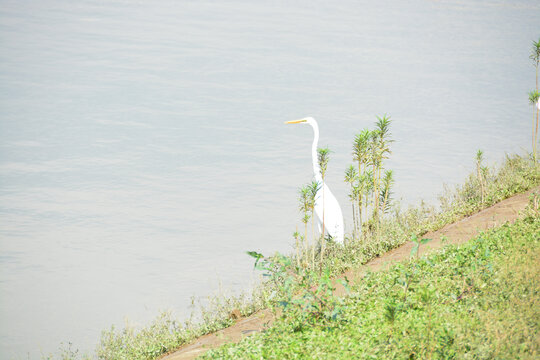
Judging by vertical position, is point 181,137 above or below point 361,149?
above

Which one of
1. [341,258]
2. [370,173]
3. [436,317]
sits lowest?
[436,317]

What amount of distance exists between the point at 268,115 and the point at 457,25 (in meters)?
32.2

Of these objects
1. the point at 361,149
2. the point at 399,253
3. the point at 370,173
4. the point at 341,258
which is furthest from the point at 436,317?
the point at 370,173

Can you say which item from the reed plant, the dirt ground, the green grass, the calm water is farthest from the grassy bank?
the calm water

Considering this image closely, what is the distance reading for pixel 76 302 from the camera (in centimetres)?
890

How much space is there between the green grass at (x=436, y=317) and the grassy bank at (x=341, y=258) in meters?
0.43

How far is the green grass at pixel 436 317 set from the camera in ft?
15.3

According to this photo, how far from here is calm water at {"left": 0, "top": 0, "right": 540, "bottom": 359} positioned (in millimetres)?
9586

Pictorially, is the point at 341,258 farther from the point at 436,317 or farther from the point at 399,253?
the point at 436,317

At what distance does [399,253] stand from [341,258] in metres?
0.83

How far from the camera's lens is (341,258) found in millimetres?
8672

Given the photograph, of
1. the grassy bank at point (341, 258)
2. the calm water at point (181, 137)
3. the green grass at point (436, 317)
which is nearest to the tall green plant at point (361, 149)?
the grassy bank at point (341, 258)

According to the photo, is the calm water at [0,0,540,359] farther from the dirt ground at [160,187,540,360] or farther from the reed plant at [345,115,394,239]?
the reed plant at [345,115,394,239]

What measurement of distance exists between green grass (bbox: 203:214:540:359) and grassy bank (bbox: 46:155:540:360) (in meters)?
0.43
